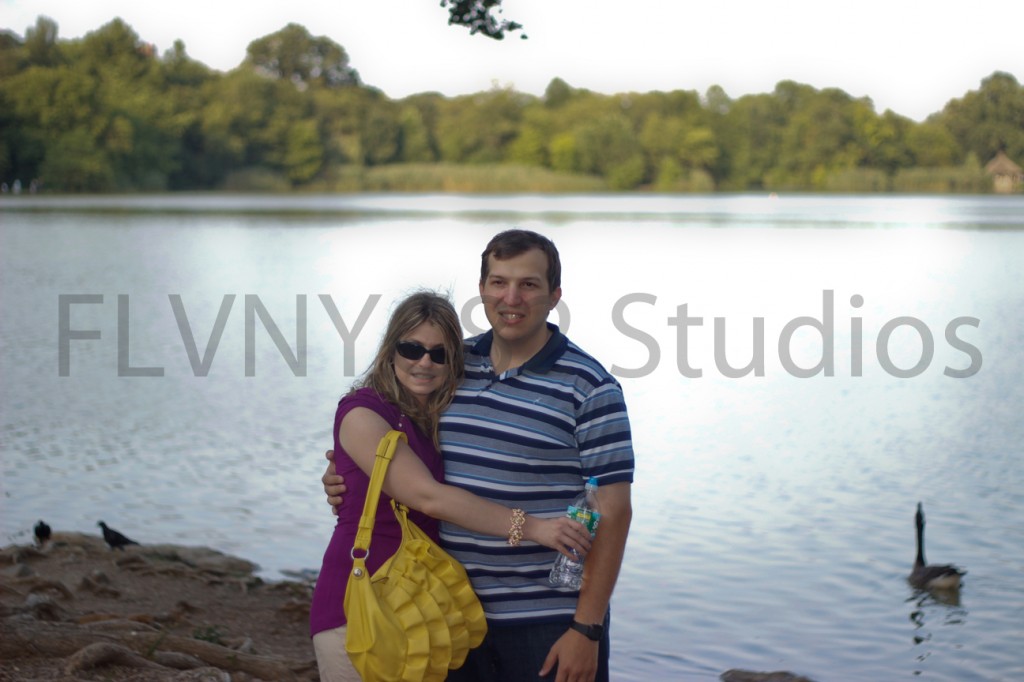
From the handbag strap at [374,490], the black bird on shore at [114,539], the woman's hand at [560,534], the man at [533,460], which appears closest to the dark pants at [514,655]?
the man at [533,460]

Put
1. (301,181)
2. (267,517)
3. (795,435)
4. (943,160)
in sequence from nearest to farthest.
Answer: (267,517) → (795,435) → (943,160) → (301,181)

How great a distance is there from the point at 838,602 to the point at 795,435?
4.83 m

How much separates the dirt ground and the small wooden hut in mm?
78044

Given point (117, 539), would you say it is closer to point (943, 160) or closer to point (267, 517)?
point (267, 517)

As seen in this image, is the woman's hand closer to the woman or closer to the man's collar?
the woman

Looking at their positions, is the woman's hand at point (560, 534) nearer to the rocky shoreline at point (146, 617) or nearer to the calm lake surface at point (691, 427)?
the calm lake surface at point (691, 427)

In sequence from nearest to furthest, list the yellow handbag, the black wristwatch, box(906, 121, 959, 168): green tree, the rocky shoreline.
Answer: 1. the yellow handbag
2. the black wristwatch
3. the rocky shoreline
4. box(906, 121, 959, 168): green tree

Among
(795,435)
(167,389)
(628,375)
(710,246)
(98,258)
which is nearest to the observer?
(795,435)

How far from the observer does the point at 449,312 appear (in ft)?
9.36

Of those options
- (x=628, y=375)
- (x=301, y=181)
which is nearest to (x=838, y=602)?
(x=628, y=375)

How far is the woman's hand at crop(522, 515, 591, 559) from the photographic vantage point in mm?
2623

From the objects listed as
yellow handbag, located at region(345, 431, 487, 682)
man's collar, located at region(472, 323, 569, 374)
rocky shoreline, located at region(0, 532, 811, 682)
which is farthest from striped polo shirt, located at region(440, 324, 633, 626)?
rocky shoreline, located at region(0, 532, 811, 682)

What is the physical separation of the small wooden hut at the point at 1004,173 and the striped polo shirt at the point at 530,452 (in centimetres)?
8078

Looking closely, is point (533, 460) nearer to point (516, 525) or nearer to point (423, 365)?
point (516, 525)
